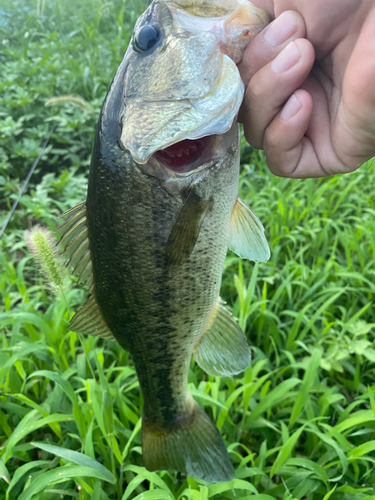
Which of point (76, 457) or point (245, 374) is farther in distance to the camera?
point (245, 374)

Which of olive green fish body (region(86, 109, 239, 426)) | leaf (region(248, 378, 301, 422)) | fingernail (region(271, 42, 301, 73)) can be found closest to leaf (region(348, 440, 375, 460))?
leaf (region(248, 378, 301, 422))

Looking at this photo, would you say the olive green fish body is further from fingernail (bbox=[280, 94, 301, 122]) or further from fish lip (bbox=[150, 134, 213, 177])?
fingernail (bbox=[280, 94, 301, 122])

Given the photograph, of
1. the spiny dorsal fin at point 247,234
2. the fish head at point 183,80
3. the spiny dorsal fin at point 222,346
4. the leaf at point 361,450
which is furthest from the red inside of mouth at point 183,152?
the leaf at point 361,450

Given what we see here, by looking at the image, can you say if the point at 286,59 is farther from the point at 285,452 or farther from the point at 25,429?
the point at 25,429

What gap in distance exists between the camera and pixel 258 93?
1.22 m

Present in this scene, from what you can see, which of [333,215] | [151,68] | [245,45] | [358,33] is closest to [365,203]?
[333,215]

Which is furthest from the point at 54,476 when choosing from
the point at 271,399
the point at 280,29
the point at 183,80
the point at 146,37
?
the point at 280,29

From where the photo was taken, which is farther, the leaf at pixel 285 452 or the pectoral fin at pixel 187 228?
the leaf at pixel 285 452

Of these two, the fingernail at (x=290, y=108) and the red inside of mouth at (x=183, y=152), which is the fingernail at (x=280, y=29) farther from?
the red inside of mouth at (x=183, y=152)

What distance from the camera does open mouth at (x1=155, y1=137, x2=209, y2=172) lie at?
1158 mm

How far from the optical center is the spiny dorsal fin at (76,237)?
127 cm

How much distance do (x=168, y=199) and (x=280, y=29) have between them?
0.65m

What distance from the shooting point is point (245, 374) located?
1.86 meters

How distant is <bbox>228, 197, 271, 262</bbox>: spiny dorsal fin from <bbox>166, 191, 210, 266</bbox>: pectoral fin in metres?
0.20
